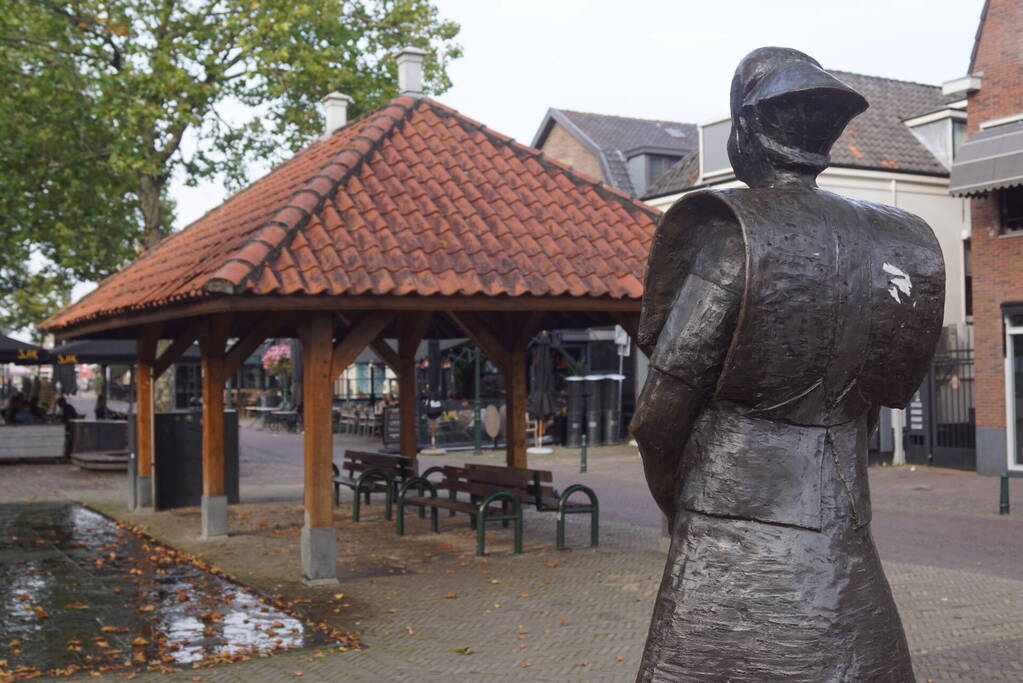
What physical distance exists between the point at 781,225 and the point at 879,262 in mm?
344

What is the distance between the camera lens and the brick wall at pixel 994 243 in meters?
19.2

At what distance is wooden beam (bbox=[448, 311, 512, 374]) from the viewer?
1368 centimetres

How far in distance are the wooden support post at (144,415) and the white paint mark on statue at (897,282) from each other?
13215mm

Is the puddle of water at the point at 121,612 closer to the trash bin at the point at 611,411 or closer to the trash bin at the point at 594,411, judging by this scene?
the trash bin at the point at 594,411

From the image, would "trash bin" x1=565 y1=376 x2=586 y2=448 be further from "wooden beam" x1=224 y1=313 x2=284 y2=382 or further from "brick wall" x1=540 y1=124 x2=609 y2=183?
"wooden beam" x1=224 y1=313 x2=284 y2=382

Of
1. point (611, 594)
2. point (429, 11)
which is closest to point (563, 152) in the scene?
point (429, 11)

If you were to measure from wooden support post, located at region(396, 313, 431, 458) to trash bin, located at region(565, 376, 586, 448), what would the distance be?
11.3 meters

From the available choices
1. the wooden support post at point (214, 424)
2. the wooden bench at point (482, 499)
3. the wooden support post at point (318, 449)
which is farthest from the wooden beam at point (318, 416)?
the wooden support post at point (214, 424)

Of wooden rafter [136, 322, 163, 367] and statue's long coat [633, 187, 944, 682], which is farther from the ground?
wooden rafter [136, 322, 163, 367]

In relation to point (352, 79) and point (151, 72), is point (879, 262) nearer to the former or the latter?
point (151, 72)

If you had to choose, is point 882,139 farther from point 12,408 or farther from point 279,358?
point 279,358

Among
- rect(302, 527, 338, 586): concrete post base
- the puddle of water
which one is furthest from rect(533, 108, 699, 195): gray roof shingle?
rect(302, 527, 338, 586): concrete post base

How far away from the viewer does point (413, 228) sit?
10633mm

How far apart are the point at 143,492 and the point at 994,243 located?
15.3 m
